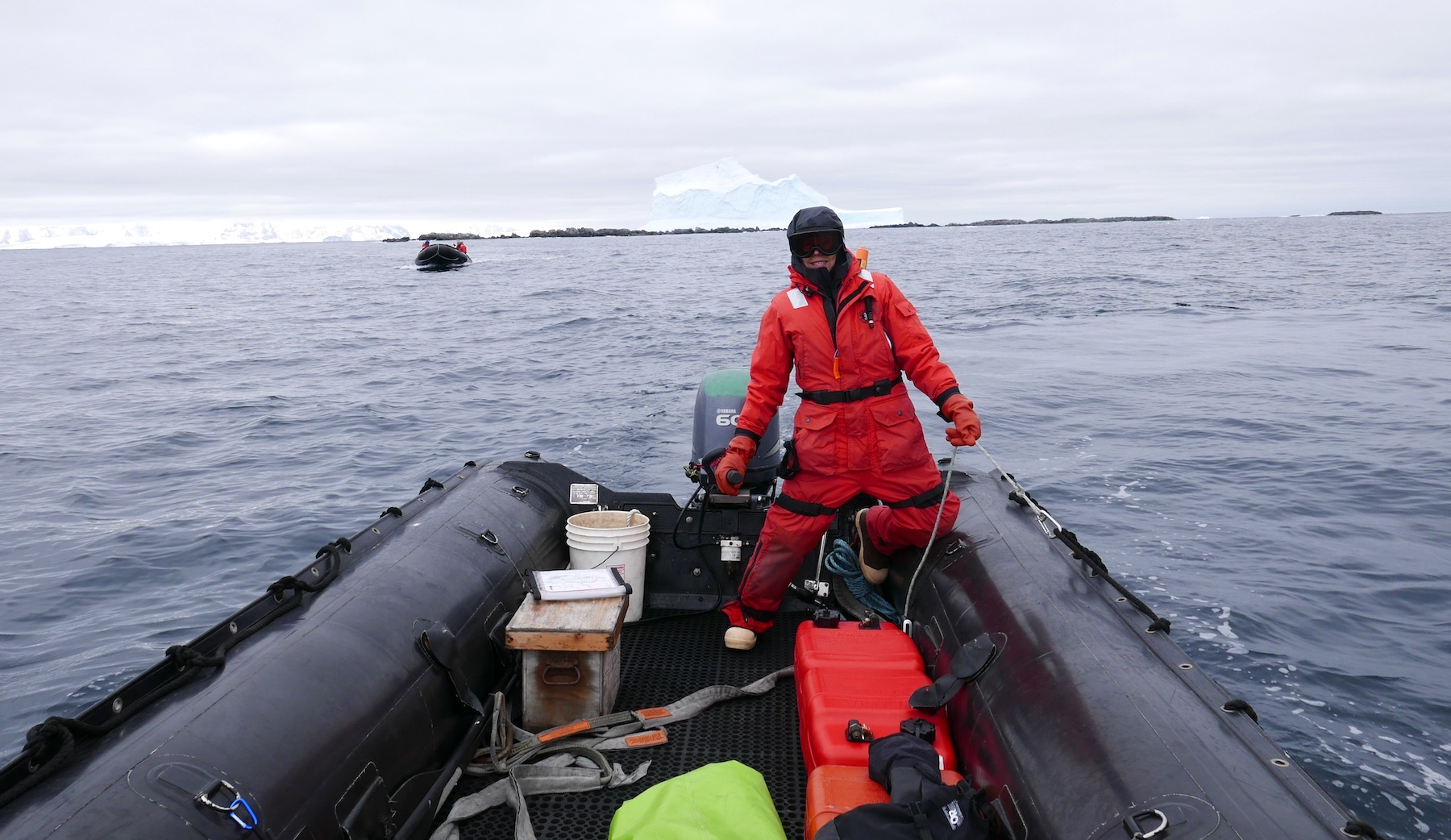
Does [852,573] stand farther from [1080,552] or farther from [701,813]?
[701,813]

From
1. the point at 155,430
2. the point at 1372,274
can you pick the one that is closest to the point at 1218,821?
the point at 155,430

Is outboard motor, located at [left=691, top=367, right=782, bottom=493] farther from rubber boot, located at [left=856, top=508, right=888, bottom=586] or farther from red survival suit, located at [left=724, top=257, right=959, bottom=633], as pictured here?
red survival suit, located at [left=724, top=257, right=959, bottom=633]

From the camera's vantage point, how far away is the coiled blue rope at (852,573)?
183 inches

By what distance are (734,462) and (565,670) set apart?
116 centimetres

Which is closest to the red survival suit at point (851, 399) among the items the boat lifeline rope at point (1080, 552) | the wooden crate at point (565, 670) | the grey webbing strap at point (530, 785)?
the boat lifeline rope at point (1080, 552)

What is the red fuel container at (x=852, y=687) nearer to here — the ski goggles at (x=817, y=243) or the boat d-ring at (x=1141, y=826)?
the boat d-ring at (x=1141, y=826)

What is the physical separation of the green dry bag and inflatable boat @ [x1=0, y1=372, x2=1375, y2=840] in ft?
1.58

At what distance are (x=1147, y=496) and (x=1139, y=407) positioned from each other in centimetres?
398

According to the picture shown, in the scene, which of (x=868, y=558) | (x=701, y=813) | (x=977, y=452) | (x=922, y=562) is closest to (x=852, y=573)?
(x=868, y=558)

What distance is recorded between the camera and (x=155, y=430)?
12.3 metres

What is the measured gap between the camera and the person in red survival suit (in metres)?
3.98

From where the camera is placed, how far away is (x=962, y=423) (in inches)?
150

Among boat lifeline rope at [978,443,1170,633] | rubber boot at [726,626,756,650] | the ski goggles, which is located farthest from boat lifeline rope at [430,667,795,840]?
the ski goggles

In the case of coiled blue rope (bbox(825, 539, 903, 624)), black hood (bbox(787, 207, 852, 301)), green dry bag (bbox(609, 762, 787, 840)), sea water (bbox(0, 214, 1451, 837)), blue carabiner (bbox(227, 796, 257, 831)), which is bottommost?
sea water (bbox(0, 214, 1451, 837))
